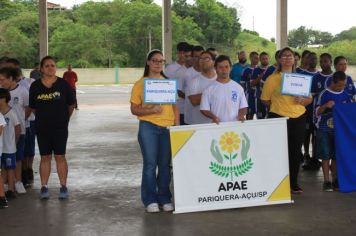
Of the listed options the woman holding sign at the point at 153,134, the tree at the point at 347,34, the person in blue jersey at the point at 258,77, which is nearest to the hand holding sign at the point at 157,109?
the woman holding sign at the point at 153,134

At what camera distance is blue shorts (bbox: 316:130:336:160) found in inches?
252

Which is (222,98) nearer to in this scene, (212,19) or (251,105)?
(251,105)

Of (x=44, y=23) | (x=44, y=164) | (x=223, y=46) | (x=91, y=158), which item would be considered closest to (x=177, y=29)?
(x=223, y=46)

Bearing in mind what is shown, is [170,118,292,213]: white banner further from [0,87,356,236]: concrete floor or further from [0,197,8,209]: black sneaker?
[0,197,8,209]: black sneaker

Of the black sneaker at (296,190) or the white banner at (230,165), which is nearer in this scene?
the white banner at (230,165)

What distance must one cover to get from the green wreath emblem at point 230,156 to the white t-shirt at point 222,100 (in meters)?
0.23

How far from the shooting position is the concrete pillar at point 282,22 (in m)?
13.8

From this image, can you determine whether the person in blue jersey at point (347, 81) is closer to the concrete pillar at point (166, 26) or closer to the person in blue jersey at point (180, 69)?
the person in blue jersey at point (180, 69)

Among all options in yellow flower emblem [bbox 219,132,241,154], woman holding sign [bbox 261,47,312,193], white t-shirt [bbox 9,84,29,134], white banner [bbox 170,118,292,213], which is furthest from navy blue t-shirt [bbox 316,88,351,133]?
white t-shirt [bbox 9,84,29,134]

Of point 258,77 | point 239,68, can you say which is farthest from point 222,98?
point 239,68

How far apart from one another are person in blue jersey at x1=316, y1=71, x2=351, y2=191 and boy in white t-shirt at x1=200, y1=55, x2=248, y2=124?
4.15ft

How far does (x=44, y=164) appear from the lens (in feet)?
20.0

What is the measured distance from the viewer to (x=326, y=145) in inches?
252

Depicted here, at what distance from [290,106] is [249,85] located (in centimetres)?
341
